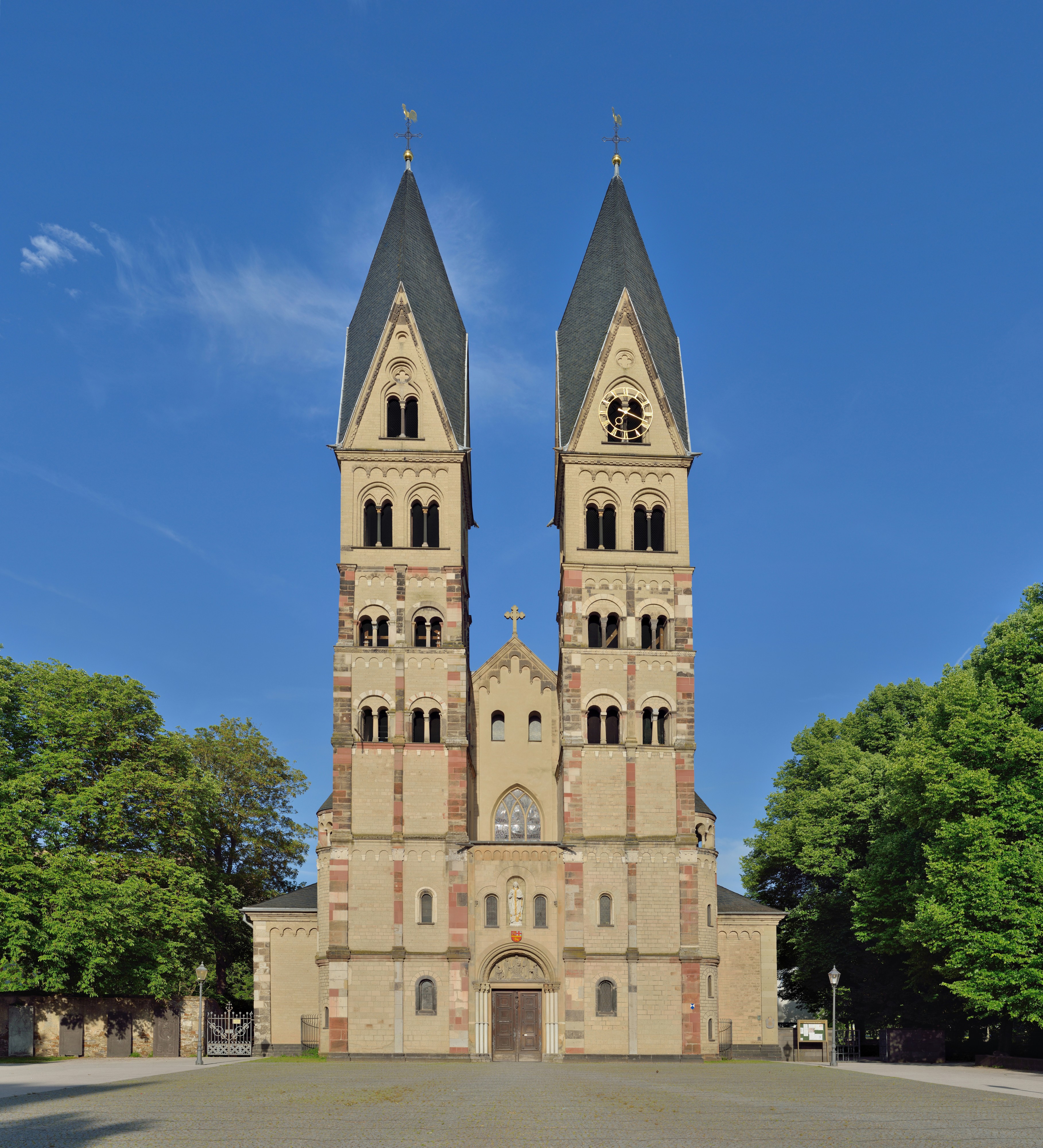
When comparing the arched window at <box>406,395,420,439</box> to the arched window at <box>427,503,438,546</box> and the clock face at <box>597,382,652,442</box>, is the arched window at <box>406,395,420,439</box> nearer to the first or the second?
the arched window at <box>427,503,438,546</box>

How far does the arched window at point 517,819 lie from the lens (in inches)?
1978

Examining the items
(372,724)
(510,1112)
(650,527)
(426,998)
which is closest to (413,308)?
(650,527)

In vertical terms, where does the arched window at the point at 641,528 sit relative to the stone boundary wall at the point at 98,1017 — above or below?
above

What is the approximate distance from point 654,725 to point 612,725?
5.25 feet

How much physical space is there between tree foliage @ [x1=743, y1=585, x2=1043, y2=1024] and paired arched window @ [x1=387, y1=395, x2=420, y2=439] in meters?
22.3

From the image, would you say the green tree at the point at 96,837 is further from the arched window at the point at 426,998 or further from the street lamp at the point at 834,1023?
the street lamp at the point at 834,1023

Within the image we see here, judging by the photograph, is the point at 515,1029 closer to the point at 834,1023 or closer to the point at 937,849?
the point at 834,1023

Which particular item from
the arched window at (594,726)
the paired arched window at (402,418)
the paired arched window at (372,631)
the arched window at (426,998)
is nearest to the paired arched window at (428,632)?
the paired arched window at (372,631)

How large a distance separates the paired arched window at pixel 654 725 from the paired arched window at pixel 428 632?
328 inches

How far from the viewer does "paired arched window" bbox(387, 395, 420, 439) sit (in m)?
51.3

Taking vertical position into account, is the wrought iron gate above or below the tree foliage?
below

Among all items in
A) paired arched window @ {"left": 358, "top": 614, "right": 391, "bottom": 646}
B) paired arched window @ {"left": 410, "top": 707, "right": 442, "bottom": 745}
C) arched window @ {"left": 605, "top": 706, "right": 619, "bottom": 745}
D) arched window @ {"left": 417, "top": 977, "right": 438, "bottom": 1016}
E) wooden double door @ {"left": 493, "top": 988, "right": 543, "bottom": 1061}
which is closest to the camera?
arched window @ {"left": 417, "top": 977, "right": 438, "bottom": 1016}

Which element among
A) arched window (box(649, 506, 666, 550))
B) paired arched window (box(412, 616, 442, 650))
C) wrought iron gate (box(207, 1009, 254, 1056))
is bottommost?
wrought iron gate (box(207, 1009, 254, 1056))

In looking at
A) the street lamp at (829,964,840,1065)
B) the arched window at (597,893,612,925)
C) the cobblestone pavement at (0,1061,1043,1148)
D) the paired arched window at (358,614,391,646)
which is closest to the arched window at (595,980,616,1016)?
the arched window at (597,893,612,925)
